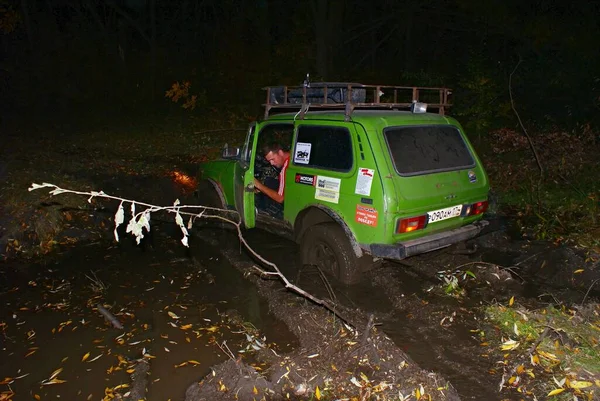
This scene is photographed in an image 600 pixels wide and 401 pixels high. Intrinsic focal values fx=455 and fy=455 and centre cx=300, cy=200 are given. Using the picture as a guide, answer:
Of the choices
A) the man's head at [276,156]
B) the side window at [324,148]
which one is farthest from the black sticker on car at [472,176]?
the man's head at [276,156]

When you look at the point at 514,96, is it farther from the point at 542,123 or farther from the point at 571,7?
the point at 571,7

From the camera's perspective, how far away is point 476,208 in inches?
210

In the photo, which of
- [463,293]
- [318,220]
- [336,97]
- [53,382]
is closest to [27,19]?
[336,97]

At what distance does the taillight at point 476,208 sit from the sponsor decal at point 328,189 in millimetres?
1528

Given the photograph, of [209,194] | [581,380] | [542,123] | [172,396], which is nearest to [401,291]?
[581,380]

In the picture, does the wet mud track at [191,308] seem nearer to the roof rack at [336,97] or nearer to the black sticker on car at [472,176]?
the black sticker on car at [472,176]

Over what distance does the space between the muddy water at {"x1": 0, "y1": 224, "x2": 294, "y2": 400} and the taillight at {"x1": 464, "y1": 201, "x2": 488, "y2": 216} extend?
2.50 meters

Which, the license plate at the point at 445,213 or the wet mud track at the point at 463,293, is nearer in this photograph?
the wet mud track at the point at 463,293

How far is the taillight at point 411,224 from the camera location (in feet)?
15.1

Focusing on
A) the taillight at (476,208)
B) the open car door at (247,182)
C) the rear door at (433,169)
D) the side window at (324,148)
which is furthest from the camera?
the open car door at (247,182)

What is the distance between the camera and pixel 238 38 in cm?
1762

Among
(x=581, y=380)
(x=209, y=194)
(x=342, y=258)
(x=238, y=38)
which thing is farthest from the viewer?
(x=238, y=38)

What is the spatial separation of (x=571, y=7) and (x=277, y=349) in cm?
1168

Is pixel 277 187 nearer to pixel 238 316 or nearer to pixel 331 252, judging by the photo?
pixel 331 252
